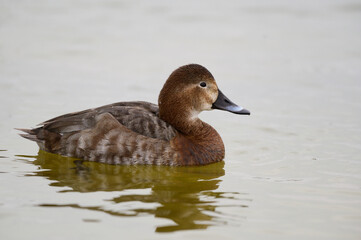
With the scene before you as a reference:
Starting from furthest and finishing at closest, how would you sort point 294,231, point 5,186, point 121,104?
1. point 121,104
2. point 5,186
3. point 294,231

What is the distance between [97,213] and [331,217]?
1891 mm

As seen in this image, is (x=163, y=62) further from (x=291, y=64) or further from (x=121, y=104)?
(x=121, y=104)

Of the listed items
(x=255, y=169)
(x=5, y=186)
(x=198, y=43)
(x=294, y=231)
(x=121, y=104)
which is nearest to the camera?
(x=294, y=231)

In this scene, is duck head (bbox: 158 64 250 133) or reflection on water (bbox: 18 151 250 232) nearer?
reflection on water (bbox: 18 151 250 232)

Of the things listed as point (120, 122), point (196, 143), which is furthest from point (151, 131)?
point (196, 143)

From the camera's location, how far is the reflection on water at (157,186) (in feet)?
16.0

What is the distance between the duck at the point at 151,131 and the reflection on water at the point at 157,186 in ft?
0.34

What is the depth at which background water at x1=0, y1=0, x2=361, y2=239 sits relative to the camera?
191 inches

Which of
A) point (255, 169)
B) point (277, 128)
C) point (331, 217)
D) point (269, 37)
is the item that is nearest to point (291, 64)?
point (269, 37)

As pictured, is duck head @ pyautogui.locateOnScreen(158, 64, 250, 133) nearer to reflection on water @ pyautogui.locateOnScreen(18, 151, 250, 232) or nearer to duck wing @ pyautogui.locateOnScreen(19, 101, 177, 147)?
duck wing @ pyautogui.locateOnScreen(19, 101, 177, 147)

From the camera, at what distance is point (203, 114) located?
8445mm

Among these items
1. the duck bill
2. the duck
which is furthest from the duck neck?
the duck bill

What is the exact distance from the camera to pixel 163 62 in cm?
1030

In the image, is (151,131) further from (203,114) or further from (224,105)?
(203,114)
